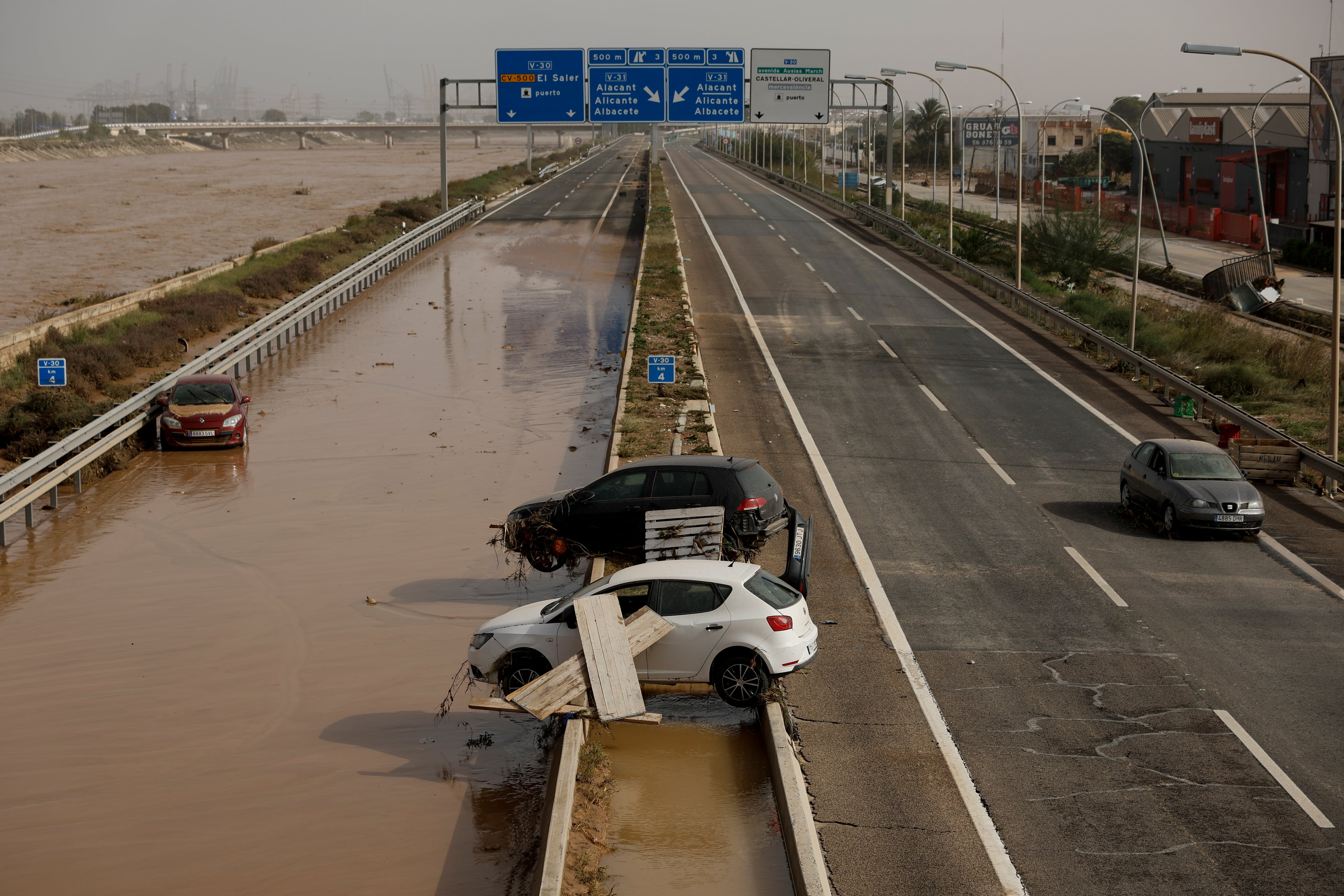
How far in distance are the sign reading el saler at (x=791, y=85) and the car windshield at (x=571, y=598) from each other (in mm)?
44018

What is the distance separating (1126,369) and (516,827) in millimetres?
25448

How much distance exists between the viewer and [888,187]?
63.0 metres

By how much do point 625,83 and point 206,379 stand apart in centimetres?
3223

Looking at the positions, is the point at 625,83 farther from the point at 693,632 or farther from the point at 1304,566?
the point at 693,632

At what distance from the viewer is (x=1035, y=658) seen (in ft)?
47.0

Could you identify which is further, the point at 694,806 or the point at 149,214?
the point at 149,214

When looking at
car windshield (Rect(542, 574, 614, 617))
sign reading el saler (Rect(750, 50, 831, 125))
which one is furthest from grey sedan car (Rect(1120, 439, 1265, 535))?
sign reading el saler (Rect(750, 50, 831, 125))

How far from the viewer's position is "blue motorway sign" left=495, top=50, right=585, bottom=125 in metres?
54.4

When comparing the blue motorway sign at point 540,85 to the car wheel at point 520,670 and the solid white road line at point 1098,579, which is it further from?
the car wheel at point 520,670

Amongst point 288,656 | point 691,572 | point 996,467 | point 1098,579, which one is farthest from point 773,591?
point 996,467

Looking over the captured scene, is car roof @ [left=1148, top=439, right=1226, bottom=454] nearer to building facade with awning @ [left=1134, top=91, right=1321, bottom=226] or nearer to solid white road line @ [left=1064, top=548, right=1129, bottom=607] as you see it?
solid white road line @ [left=1064, top=548, right=1129, bottom=607]

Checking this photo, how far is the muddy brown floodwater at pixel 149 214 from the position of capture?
58500 mm

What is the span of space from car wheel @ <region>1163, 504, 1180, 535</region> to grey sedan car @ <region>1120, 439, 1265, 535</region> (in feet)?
0.04

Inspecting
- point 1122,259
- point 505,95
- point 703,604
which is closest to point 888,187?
point 1122,259
